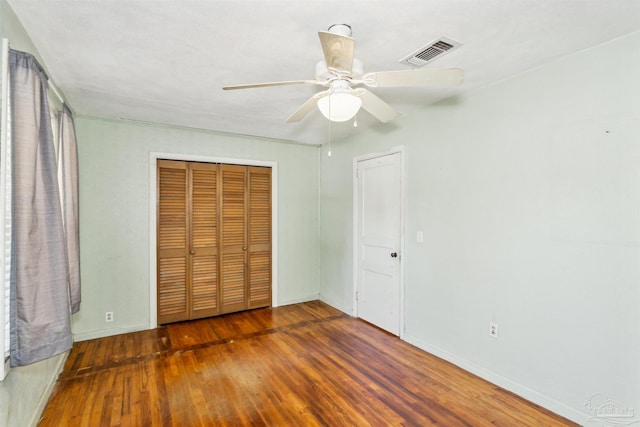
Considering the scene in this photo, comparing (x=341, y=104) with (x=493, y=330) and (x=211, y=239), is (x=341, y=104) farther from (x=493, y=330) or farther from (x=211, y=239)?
(x=211, y=239)

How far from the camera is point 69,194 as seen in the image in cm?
263

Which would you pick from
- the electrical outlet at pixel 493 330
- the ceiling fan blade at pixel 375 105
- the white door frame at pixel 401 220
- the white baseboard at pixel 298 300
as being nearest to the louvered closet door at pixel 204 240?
the white baseboard at pixel 298 300

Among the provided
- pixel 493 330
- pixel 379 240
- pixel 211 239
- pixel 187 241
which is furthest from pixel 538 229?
pixel 187 241

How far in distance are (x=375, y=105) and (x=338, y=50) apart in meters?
0.69

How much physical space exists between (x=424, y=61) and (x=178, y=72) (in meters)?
1.84

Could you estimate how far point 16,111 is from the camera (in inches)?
61.0

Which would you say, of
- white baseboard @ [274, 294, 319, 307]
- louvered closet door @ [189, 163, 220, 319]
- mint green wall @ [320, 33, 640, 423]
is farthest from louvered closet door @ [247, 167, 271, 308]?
mint green wall @ [320, 33, 640, 423]

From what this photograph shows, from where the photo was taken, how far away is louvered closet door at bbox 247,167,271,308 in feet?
14.3

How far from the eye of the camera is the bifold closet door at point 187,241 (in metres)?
3.78

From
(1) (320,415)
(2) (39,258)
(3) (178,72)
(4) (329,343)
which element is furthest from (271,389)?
(3) (178,72)

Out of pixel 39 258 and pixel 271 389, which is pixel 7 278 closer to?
pixel 39 258

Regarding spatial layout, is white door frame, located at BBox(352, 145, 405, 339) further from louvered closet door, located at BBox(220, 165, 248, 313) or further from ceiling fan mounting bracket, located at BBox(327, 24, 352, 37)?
ceiling fan mounting bracket, located at BBox(327, 24, 352, 37)

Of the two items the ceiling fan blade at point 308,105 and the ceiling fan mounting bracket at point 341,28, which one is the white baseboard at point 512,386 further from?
the ceiling fan mounting bracket at point 341,28

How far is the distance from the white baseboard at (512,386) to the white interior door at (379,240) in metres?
0.55
